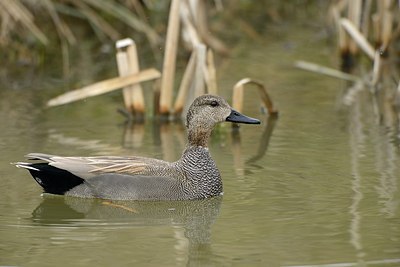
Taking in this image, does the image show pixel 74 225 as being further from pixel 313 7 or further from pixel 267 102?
pixel 313 7

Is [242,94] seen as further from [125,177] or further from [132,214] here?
[132,214]

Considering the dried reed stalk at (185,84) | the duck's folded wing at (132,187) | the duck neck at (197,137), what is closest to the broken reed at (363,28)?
the dried reed stalk at (185,84)

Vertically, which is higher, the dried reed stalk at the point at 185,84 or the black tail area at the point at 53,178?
the dried reed stalk at the point at 185,84

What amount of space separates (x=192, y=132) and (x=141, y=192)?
27.4 inches

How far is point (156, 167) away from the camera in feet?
25.4

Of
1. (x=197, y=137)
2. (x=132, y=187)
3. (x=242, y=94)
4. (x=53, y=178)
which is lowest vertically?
(x=132, y=187)

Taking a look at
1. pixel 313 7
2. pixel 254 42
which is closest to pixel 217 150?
pixel 254 42

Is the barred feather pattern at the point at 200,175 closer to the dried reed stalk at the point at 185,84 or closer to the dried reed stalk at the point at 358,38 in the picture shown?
the dried reed stalk at the point at 185,84

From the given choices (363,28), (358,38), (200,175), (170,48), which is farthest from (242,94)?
(363,28)

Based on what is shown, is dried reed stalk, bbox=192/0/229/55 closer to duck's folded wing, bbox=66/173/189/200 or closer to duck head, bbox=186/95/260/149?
duck head, bbox=186/95/260/149

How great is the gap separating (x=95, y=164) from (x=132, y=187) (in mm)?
332

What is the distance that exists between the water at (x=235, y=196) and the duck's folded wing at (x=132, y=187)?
80 millimetres

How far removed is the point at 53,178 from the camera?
761cm

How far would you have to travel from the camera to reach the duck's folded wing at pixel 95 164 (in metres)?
7.58
